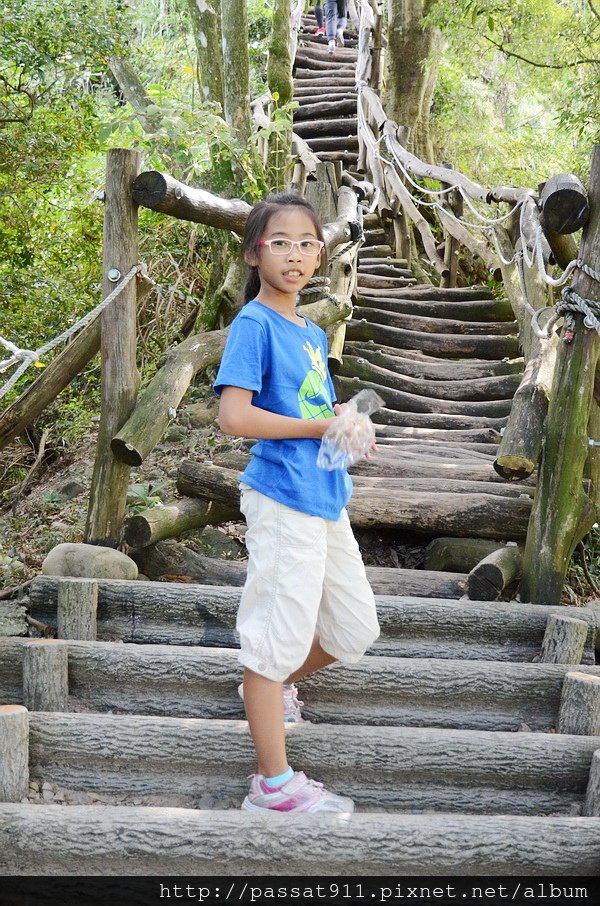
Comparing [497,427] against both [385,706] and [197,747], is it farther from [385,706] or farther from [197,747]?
[197,747]

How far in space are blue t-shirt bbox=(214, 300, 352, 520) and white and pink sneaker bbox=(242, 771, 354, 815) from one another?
25.4 inches

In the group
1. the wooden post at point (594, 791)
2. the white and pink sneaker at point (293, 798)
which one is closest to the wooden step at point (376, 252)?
the wooden post at point (594, 791)

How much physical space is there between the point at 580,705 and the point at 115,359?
199 cm

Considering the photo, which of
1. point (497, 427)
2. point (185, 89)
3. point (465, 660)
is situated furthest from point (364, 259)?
point (465, 660)

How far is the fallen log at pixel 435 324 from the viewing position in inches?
260

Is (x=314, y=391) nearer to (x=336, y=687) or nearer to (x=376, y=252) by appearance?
(x=336, y=687)

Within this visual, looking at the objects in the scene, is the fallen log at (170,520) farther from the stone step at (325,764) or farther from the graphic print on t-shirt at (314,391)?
the graphic print on t-shirt at (314,391)

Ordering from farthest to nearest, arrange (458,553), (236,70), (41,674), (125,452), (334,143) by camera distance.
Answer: (334,143) < (236,70) < (458,553) < (125,452) < (41,674)

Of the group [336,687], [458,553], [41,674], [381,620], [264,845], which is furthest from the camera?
[458,553]

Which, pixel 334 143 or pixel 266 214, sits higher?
pixel 334 143

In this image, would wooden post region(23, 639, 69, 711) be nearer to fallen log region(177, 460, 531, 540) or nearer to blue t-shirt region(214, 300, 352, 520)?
blue t-shirt region(214, 300, 352, 520)

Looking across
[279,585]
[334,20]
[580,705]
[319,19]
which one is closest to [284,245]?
[279,585]

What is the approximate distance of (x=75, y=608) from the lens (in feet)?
9.11

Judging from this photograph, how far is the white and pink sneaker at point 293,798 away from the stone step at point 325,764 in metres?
0.18
